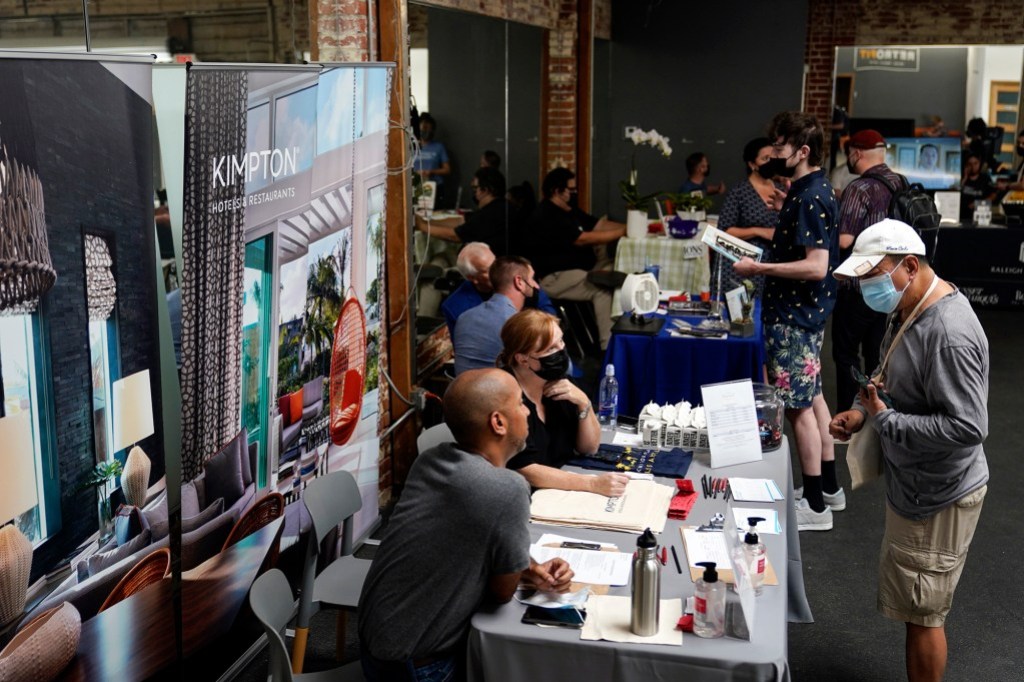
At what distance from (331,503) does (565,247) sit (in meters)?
4.56

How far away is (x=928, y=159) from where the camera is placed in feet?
39.9

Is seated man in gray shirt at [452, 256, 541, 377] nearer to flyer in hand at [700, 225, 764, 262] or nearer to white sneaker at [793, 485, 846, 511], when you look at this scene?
flyer in hand at [700, 225, 764, 262]

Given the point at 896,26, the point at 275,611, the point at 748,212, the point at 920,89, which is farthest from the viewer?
the point at 920,89

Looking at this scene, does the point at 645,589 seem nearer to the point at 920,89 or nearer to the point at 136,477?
the point at 136,477

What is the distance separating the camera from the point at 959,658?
388 centimetres

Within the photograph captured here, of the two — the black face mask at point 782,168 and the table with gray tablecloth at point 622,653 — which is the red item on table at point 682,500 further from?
the black face mask at point 782,168

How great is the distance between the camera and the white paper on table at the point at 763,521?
3.04 meters

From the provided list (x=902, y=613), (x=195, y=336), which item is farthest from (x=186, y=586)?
(x=902, y=613)

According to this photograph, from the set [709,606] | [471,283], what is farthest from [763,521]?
[471,283]

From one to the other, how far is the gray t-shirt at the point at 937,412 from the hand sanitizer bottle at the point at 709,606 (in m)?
0.96

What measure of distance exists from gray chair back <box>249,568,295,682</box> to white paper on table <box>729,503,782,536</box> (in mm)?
1259

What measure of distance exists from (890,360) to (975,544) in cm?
218

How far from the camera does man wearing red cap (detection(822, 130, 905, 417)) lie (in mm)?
5617

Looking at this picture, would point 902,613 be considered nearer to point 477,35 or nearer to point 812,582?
point 812,582
